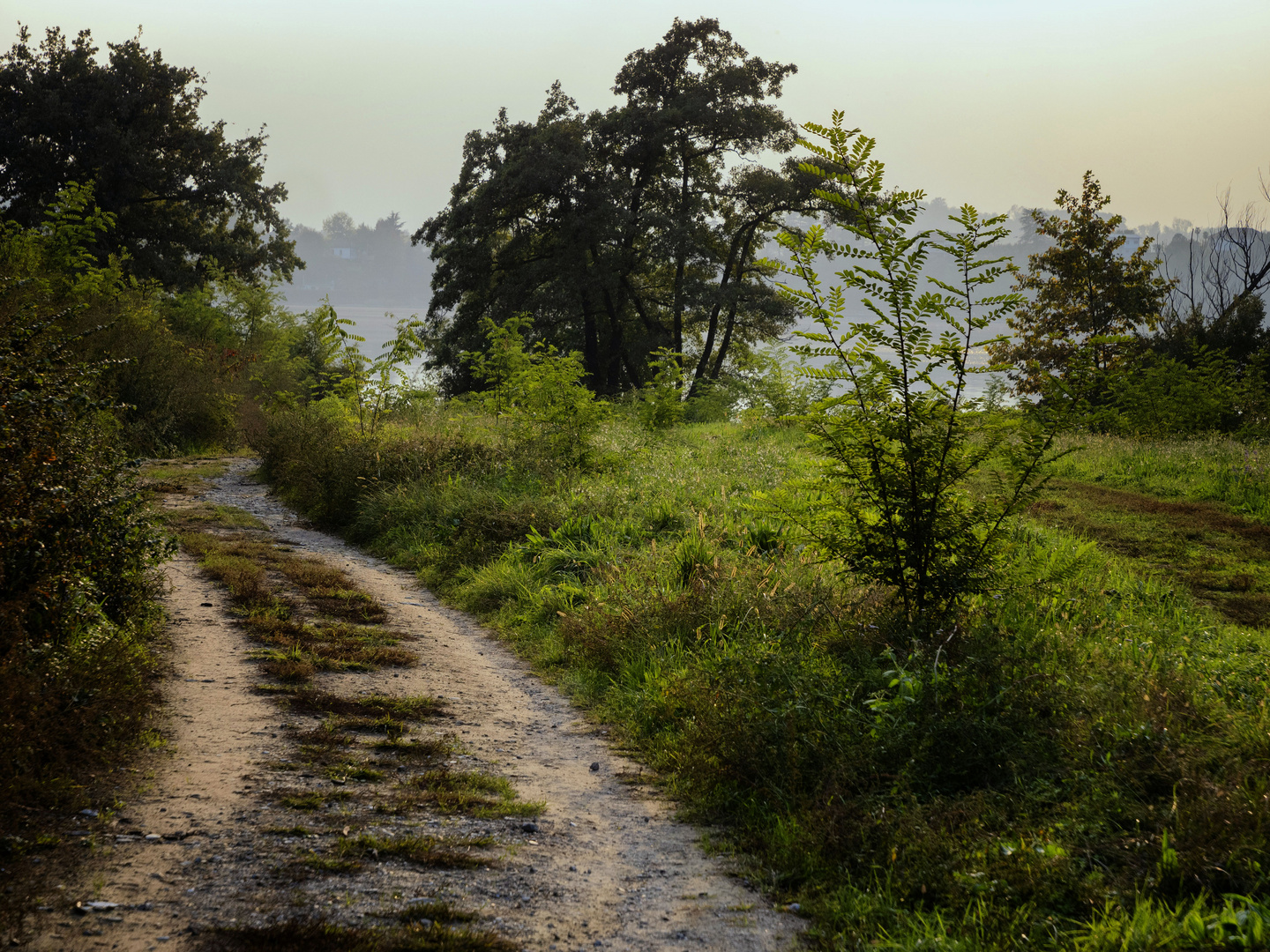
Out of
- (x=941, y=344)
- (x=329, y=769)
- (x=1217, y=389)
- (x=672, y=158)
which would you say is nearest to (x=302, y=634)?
(x=329, y=769)

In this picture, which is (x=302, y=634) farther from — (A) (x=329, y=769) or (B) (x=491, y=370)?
(B) (x=491, y=370)

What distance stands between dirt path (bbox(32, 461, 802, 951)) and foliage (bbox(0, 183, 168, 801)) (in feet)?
1.23

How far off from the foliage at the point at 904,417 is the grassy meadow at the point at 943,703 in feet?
1.24

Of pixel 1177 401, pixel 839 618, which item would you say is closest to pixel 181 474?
pixel 839 618

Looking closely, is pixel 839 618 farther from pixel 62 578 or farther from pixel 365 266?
pixel 365 266

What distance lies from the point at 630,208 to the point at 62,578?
26679mm

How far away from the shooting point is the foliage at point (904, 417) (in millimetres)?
4879

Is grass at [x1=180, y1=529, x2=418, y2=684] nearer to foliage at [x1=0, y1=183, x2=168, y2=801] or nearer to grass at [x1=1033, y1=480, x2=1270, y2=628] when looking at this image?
foliage at [x1=0, y1=183, x2=168, y2=801]

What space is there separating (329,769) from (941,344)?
13.9ft

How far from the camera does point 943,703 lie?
421 centimetres

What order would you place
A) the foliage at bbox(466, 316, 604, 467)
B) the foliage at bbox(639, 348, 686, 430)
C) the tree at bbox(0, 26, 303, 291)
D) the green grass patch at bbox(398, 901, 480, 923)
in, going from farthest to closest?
the tree at bbox(0, 26, 303, 291), the foliage at bbox(639, 348, 686, 430), the foliage at bbox(466, 316, 604, 467), the green grass patch at bbox(398, 901, 480, 923)

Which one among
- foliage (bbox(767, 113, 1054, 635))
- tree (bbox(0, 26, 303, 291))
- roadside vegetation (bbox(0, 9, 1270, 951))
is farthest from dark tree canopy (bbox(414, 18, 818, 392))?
foliage (bbox(767, 113, 1054, 635))

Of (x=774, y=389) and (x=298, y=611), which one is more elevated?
(x=774, y=389)

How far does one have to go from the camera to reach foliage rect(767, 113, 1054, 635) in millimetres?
4879
